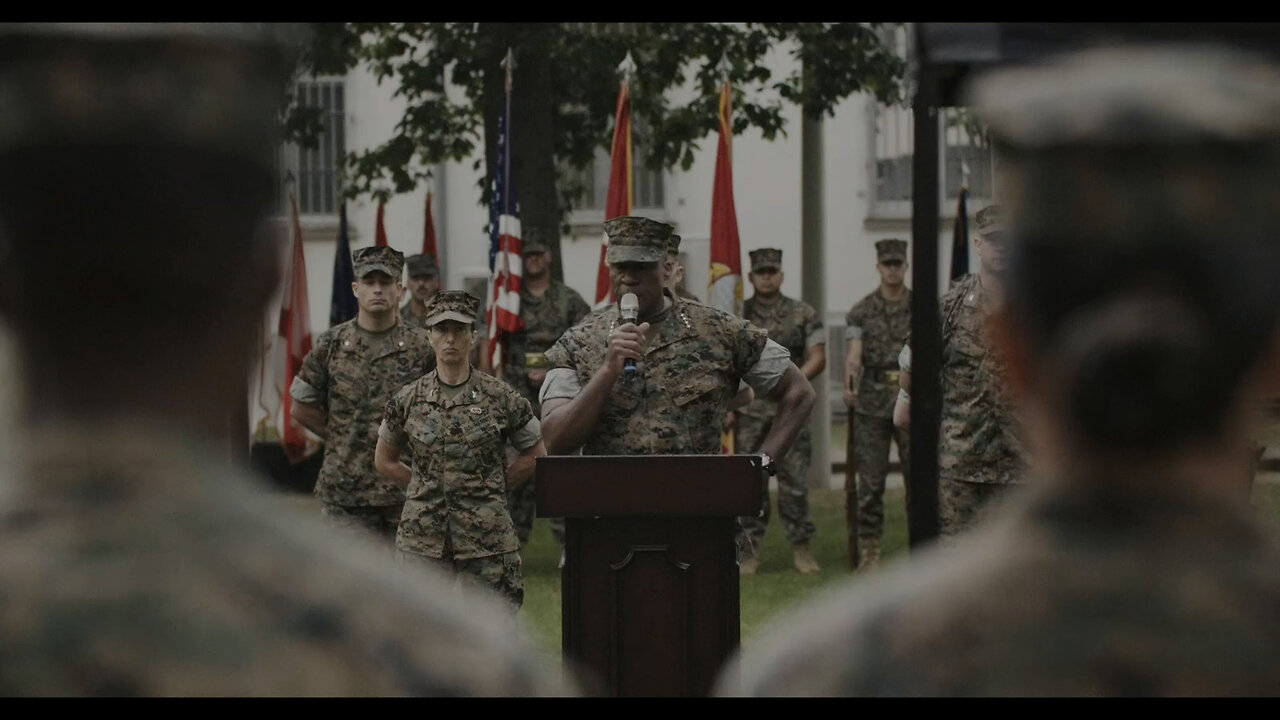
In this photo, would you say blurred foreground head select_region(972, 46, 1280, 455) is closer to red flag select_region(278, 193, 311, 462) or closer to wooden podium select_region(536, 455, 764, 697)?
wooden podium select_region(536, 455, 764, 697)

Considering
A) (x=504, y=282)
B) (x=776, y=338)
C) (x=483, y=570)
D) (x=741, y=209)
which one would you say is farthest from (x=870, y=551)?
(x=741, y=209)

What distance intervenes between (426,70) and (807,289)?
4133mm

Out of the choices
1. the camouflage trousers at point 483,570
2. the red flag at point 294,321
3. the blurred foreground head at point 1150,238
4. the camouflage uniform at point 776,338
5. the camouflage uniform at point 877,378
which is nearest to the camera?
the blurred foreground head at point 1150,238

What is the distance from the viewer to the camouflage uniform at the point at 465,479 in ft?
26.2

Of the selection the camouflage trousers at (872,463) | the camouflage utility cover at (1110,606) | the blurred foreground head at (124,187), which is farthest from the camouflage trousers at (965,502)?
the blurred foreground head at (124,187)

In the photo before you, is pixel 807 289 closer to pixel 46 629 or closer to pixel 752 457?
pixel 752 457

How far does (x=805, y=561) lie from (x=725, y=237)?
2.26 m

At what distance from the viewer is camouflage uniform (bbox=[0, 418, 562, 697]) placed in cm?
136

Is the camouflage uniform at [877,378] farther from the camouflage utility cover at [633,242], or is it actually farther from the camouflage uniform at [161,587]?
the camouflage uniform at [161,587]

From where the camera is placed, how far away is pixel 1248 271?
4.27 ft

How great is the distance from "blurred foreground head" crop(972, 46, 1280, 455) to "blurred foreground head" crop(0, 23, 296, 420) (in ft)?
1.82

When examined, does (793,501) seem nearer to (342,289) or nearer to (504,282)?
(504,282)

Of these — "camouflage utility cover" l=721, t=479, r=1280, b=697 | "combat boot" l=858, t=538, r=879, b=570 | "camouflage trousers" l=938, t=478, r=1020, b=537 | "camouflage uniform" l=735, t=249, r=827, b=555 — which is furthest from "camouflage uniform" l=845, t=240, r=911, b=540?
"camouflage utility cover" l=721, t=479, r=1280, b=697

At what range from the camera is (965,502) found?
323 inches
